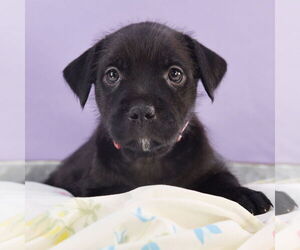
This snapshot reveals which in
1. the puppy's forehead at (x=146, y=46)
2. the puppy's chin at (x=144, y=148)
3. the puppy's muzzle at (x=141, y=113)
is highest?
the puppy's forehead at (x=146, y=46)

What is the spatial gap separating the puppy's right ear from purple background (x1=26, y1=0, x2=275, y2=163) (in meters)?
0.20

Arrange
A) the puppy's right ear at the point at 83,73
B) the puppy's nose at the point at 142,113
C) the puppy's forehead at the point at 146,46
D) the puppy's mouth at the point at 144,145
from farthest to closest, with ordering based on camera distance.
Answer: the puppy's right ear at the point at 83,73
the puppy's forehead at the point at 146,46
the puppy's mouth at the point at 144,145
the puppy's nose at the point at 142,113

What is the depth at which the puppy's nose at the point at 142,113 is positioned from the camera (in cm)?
183

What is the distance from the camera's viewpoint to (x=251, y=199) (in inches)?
76.8

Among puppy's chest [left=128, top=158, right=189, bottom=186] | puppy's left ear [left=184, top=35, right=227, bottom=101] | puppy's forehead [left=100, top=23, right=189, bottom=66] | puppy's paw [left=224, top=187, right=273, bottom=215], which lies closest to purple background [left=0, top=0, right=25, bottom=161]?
puppy's forehead [left=100, top=23, right=189, bottom=66]

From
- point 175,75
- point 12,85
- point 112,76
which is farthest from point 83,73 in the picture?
point 12,85

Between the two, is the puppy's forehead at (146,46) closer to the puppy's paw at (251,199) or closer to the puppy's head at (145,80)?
the puppy's head at (145,80)

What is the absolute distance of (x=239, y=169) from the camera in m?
2.99

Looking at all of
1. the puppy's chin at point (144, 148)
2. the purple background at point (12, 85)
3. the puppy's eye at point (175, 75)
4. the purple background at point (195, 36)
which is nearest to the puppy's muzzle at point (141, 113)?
the puppy's chin at point (144, 148)

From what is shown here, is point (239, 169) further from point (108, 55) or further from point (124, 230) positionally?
point (124, 230)

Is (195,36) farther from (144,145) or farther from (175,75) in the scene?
(144,145)

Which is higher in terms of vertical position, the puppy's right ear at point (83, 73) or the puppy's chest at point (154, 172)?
the puppy's right ear at point (83, 73)

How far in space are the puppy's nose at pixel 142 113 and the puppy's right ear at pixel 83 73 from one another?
1.44 ft

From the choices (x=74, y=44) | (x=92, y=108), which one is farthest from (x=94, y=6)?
(x=92, y=108)
